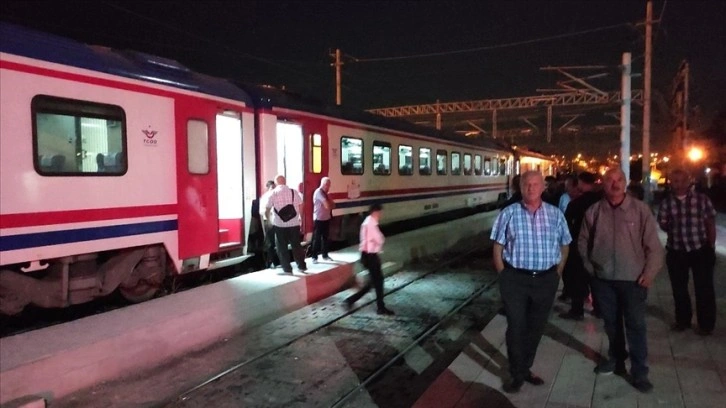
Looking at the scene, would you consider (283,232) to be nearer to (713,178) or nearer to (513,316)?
(513,316)

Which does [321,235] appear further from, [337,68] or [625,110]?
[337,68]

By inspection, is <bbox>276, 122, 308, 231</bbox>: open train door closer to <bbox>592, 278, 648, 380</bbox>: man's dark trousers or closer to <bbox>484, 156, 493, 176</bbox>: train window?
<bbox>592, 278, 648, 380</bbox>: man's dark trousers

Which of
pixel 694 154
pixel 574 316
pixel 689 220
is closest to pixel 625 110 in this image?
pixel 694 154

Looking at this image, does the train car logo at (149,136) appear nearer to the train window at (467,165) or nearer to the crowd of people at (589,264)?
the crowd of people at (589,264)

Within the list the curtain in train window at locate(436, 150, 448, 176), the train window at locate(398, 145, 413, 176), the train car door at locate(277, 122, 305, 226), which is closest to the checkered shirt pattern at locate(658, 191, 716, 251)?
the train car door at locate(277, 122, 305, 226)

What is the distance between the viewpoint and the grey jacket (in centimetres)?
498

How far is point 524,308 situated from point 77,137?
5366 mm

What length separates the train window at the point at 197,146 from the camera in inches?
352

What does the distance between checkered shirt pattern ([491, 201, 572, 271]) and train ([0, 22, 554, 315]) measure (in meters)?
4.94

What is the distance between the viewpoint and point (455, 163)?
22.7 meters

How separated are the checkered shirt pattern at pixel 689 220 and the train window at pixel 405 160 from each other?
1128 centimetres

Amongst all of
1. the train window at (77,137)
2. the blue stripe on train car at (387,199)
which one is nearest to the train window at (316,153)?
the blue stripe on train car at (387,199)

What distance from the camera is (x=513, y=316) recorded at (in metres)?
5.09

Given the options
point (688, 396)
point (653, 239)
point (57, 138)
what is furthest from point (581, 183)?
point (57, 138)
